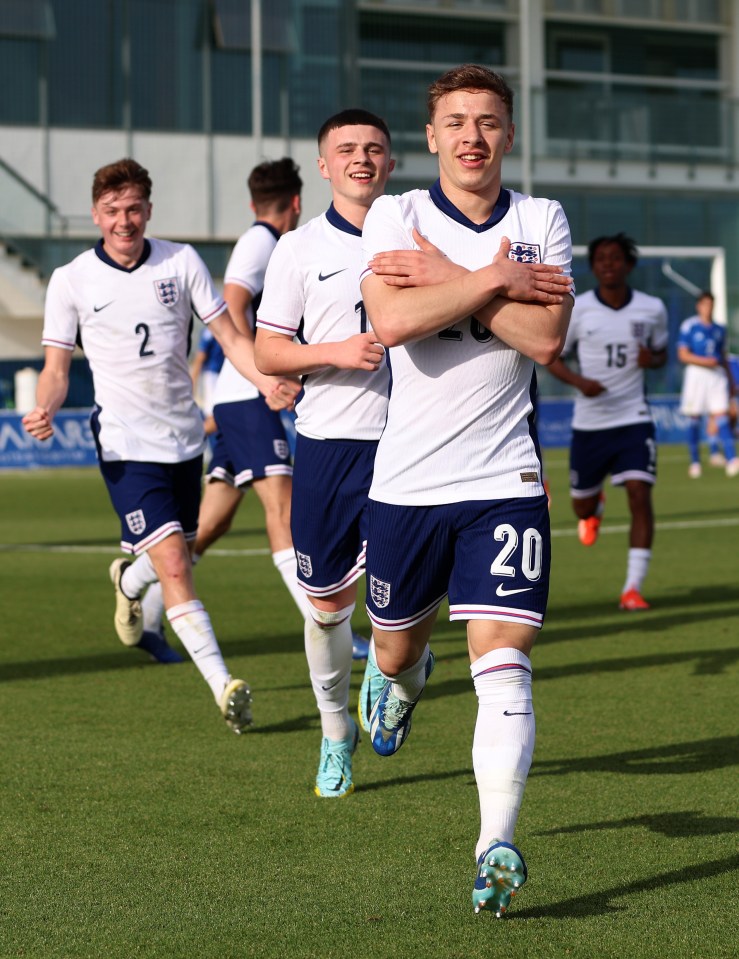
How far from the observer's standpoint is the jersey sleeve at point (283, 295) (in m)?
5.53

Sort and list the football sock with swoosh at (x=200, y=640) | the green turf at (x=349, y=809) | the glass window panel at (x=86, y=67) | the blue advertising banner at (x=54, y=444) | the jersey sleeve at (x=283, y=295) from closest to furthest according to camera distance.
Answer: the green turf at (x=349, y=809) < the jersey sleeve at (x=283, y=295) < the football sock with swoosh at (x=200, y=640) < the blue advertising banner at (x=54, y=444) < the glass window panel at (x=86, y=67)

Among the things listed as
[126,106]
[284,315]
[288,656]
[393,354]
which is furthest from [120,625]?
[126,106]

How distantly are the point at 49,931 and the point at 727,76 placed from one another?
4473 centimetres

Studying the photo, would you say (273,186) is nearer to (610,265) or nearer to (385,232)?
(610,265)

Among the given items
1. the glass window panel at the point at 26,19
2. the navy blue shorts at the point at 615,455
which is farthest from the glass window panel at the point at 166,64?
the navy blue shorts at the point at 615,455

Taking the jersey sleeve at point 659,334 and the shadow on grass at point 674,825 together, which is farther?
the jersey sleeve at point 659,334

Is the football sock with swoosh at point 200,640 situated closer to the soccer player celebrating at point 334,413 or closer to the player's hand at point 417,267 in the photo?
the soccer player celebrating at point 334,413

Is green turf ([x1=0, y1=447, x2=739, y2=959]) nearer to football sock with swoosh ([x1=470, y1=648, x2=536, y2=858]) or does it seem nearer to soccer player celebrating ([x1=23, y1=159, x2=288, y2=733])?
football sock with swoosh ([x1=470, y1=648, x2=536, y2=858])

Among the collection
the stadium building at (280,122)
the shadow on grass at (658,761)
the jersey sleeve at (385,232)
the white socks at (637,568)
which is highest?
the stadium building at (280,122)

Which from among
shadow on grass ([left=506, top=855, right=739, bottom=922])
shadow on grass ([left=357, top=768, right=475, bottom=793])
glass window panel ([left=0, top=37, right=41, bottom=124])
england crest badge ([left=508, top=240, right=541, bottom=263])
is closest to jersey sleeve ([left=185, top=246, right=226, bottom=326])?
shadow on grass ([left=357, top=768, right=475, bottom=793])

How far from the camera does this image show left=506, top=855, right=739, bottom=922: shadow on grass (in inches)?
164

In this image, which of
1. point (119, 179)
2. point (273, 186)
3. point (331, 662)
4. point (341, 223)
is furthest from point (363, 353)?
point (273, 186)

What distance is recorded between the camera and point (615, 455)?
34.7 ft

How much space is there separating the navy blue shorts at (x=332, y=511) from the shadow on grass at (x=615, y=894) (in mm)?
1647
